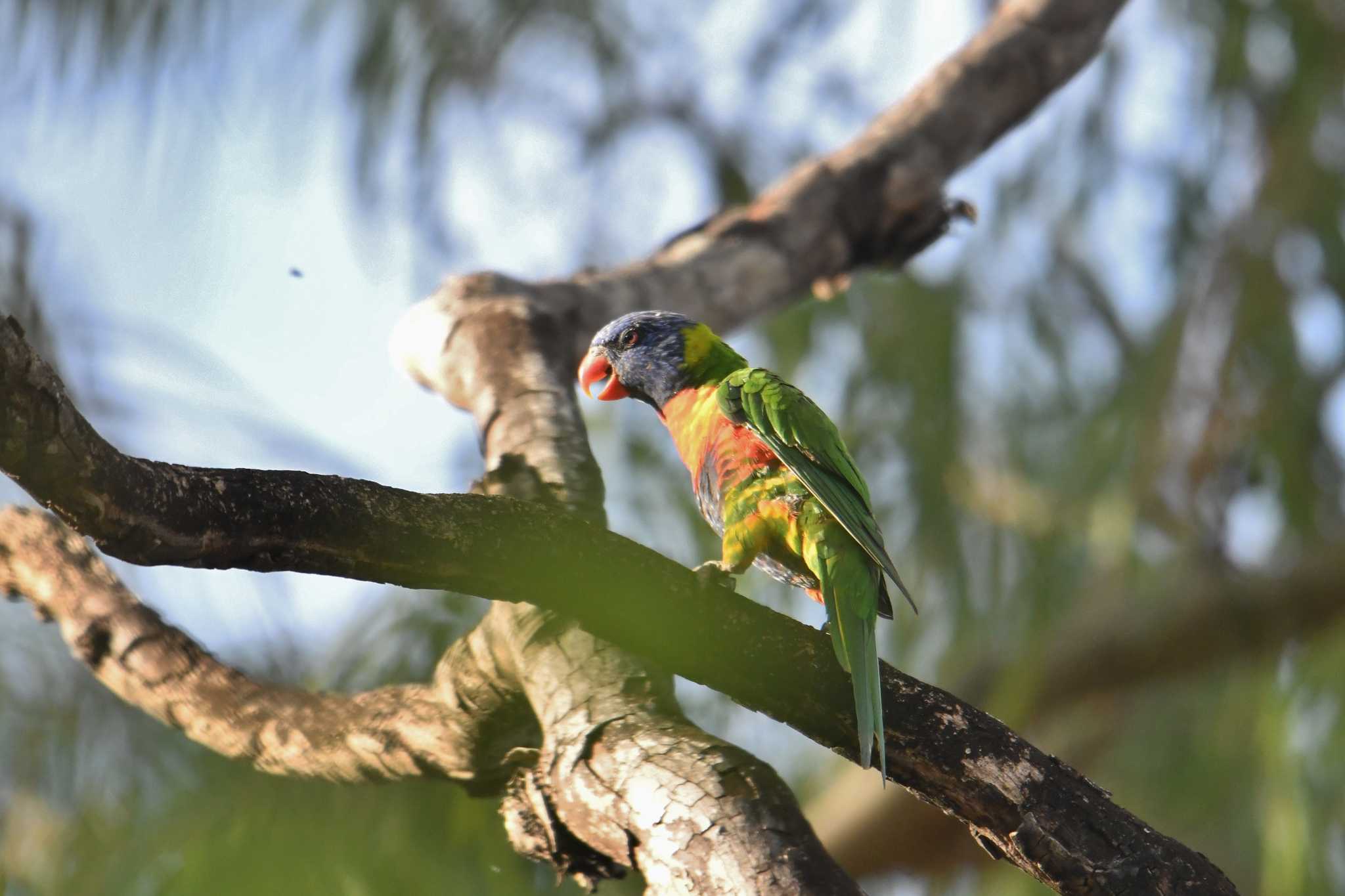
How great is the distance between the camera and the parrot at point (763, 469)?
1.55 metres

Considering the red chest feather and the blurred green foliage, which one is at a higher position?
the blurred green foliage

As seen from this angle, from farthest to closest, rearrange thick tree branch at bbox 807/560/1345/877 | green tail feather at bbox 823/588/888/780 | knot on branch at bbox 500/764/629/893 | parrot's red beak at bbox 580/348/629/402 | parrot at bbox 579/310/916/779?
thick tree branch at bbox 807/560/1345/877 → parrot's red beak at bbox 580/348/629/402 → parrot at bbox 579/310/916/779 → knot on branch at bbox 500/764/629/893 → green tail feather at bbox 823/588/888/780

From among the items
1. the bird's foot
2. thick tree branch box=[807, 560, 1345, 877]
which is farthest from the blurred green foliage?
the bird's foot

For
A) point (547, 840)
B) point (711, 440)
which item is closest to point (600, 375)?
point (711, 440)

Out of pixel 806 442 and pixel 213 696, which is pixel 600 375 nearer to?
pixel 806 442

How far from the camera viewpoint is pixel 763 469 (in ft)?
5.68

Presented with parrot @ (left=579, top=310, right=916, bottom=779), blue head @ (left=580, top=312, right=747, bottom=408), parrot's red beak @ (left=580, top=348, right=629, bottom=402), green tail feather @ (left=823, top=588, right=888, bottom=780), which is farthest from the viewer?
parrot's red beak @ (left=580, top=348, right=629, bottom=402)

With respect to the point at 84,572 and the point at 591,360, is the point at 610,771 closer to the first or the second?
the point at 84,572

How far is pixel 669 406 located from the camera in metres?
2.03

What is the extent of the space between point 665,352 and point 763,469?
352mm

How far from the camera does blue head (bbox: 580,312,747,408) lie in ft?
6.52

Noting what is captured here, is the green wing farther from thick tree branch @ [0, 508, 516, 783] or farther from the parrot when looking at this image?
thick tree branch @ [0, 508, 516, 783]

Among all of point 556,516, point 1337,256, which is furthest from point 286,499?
point 1337,256

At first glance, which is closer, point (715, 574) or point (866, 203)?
Result: point (715, 574)
